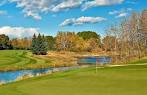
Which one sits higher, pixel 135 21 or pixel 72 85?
pixel 135 21

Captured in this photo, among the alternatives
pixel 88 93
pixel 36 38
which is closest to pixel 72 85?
pixel 88 93

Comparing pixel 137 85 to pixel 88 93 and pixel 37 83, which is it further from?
pixel 37 83

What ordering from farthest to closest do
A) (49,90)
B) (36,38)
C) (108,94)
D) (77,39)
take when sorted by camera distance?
(77,39) → (36,38) → (49,90) → (108,94)

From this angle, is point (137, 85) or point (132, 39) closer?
point (137, 85)

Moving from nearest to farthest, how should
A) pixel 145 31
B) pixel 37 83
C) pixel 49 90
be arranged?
pixel 49 90 → pixel 37 83 → pixel 145 31

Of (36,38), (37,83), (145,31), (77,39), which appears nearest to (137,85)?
(37,83)

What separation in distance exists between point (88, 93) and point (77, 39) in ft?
522

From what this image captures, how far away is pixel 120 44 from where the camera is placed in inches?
4906

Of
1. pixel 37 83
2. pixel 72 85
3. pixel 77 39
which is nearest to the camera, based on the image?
pixel 72 85

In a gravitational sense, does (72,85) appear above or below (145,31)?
below

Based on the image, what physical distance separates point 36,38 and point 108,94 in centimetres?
10408

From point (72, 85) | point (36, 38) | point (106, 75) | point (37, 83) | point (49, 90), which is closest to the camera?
point (49, 90)

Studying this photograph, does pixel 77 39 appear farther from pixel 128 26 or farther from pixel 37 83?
pixel 37 83

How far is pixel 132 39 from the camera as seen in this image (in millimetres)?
116688
